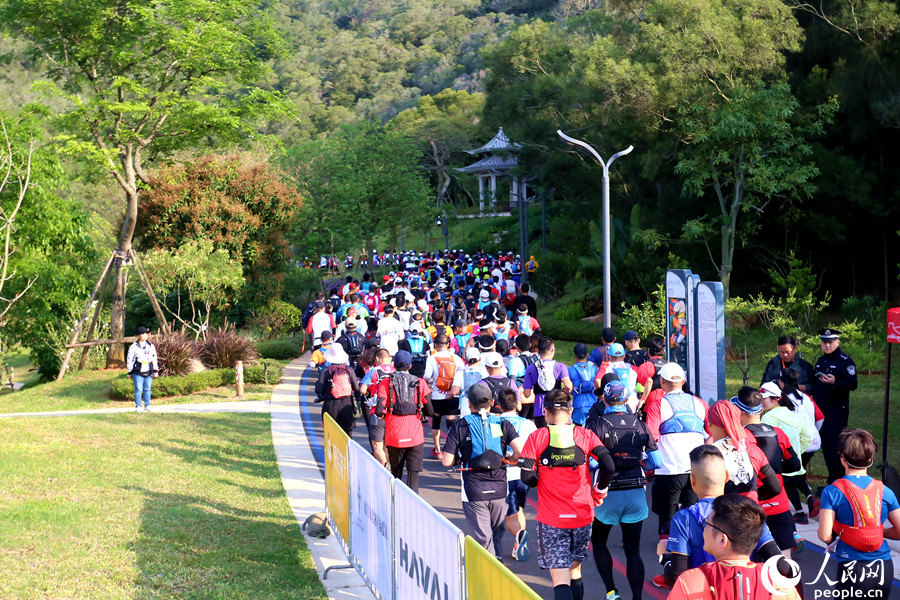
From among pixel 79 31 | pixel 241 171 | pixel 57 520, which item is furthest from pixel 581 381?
pixel 241 171

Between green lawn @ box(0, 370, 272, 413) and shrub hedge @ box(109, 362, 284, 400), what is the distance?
0.57 ft

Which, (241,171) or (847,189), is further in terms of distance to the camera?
(241,171)

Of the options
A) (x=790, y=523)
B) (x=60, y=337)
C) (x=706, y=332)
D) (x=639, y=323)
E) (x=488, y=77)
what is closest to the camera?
(x=790, y=523)

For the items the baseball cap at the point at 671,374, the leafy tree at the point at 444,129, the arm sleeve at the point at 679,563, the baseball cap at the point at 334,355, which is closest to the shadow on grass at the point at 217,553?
the baseball cap at the point at 334,355

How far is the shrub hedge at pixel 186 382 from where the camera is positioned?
815 inches

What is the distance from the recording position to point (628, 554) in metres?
6.85

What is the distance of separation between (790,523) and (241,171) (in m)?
27.8

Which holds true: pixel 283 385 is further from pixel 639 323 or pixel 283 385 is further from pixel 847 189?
pixel 847 189

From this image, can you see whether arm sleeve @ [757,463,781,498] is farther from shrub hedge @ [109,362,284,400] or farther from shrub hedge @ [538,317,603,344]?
shrub hedge @ [538,317,603,344]

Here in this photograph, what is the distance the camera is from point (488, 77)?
4381cm

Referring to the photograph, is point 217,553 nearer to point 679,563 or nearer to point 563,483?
A: point 563,483

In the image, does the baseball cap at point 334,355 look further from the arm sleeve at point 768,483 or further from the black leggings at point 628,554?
the arm sleeve at point 768,483

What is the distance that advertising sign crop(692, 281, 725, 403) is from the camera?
13.1 meters

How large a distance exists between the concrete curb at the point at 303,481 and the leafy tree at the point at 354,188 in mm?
18602
